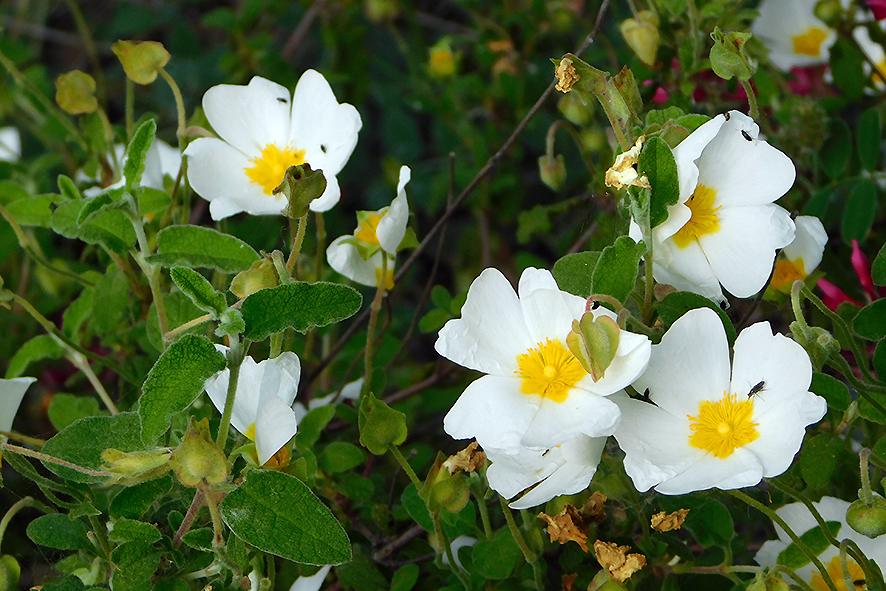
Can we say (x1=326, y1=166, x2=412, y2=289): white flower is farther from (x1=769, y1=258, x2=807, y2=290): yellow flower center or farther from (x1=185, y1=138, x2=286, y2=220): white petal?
(x1=769, y1=258, x2=807, y2=290): yellow flower center

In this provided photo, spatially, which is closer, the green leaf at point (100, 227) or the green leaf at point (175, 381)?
the green leaf at point (175, 381)

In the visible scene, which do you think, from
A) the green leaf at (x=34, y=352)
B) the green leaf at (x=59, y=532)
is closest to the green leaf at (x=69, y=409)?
the green leaf at (x=34, y=352)

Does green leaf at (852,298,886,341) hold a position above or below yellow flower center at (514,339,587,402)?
below

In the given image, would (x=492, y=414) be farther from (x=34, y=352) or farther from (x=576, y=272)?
(x=34, y=352)

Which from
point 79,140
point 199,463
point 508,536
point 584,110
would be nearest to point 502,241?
point 584,110

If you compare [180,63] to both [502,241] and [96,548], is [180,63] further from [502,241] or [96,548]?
[96,548]

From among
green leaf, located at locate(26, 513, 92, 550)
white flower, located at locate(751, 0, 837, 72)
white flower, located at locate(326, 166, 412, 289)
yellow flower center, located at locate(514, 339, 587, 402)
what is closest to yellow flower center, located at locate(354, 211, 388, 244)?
white flower, located at locate(326, 166, 412, 289)

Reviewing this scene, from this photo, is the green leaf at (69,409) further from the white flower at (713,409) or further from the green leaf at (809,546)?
the green leaf at (809,546)
